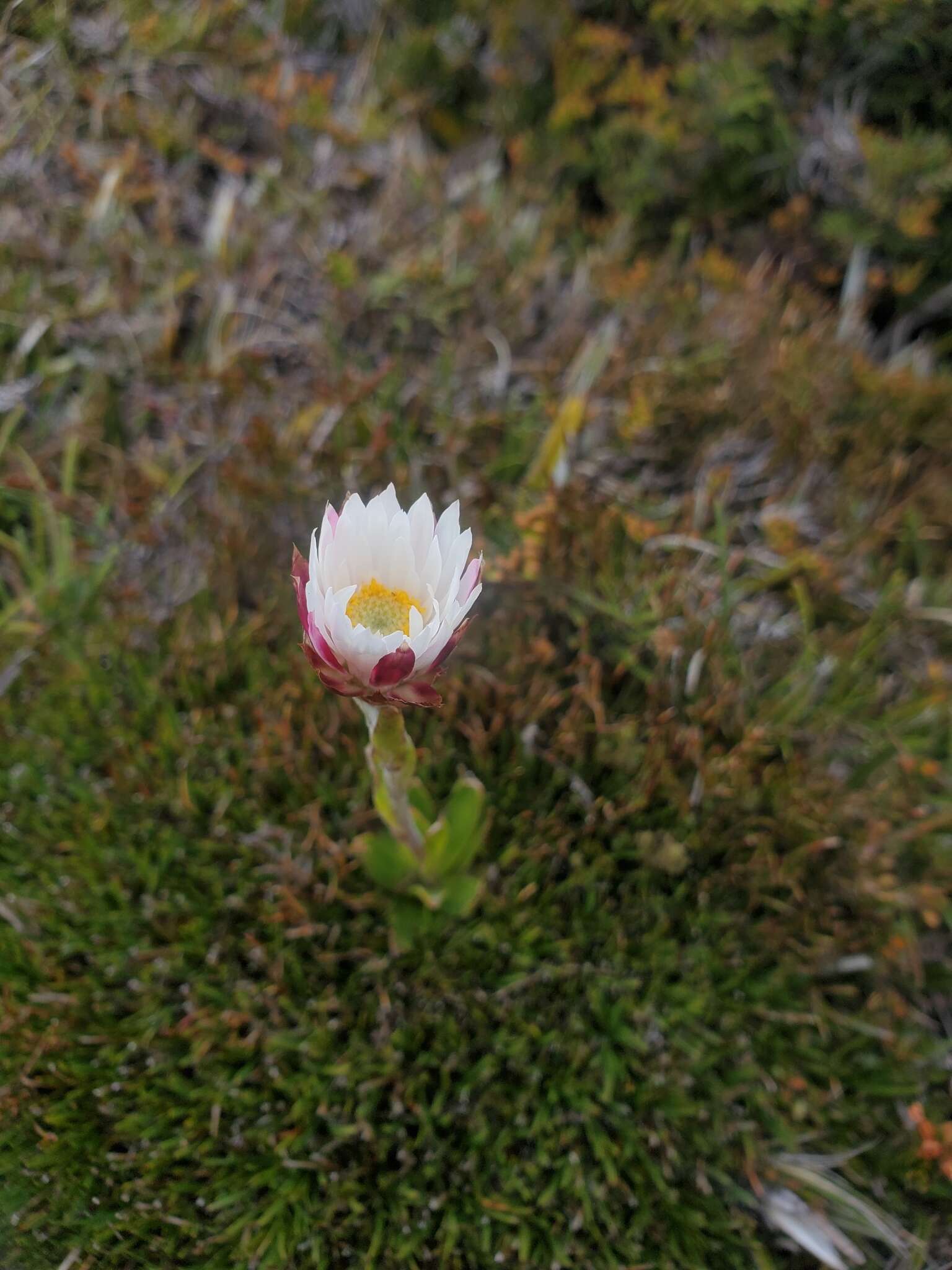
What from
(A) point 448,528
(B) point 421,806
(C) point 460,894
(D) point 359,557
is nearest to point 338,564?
(D) point 359,557

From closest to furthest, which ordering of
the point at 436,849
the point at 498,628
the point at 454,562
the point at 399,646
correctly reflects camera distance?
1. the point at 399,646
2. the point at 454,562
3. the point at 436,849
4. the point at 498,628

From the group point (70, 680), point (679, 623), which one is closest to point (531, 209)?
point (679, 623)

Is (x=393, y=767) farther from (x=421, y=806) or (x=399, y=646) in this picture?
(x=421, y=806)

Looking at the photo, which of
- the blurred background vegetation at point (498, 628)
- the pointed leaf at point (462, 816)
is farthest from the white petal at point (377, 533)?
the blurred background vegetation at point (498, 628)

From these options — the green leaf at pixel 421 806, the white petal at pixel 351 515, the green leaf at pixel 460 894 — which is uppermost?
the white petal at pixel 351 515

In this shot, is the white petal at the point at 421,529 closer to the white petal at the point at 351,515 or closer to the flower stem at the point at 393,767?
the white petal at the point at 351,515

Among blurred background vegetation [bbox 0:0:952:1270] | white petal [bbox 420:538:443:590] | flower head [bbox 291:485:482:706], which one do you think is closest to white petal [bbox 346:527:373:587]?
flower head [bbox 291:485:482:706]

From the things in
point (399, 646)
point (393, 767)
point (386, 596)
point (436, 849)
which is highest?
point (386, 596)

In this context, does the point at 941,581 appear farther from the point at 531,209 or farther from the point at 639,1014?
the point at 531,209
